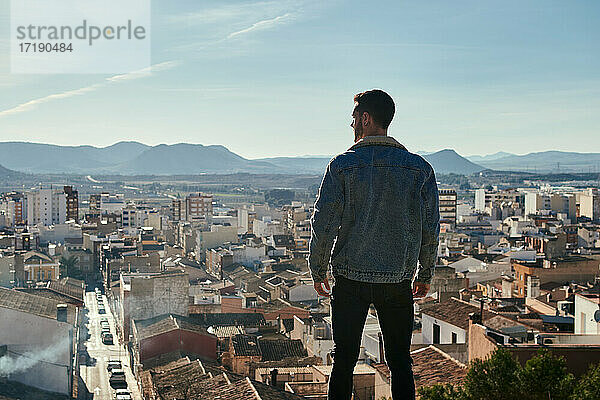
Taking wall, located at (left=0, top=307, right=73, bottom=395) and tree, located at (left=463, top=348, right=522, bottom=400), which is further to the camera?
wall, located at (left=0, top=307, right=73, bottom=395)

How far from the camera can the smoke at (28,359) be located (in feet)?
50.9

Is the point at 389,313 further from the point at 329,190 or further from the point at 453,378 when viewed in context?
the point at 453,378

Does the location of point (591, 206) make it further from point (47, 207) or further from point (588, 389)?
point (588, 389)

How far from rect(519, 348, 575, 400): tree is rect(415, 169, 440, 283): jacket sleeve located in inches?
111

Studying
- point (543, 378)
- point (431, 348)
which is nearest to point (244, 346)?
point (431, 348)

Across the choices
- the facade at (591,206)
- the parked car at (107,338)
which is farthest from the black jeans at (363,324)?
the facade at (591,206)

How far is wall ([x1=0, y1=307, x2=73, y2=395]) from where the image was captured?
15648 millimetres

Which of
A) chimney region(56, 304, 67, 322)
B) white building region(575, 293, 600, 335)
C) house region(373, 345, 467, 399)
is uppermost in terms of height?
white building region(575, 293, 600, 335)

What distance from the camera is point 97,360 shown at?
21812mm

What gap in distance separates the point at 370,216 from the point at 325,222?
0.15 metres

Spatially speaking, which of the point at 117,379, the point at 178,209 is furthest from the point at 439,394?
the point at 178,209

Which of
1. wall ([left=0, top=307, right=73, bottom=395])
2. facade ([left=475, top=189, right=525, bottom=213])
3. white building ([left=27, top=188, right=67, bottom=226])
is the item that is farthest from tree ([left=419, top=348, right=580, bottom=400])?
facade ([left=475, top=189, right=525, bottom=213])

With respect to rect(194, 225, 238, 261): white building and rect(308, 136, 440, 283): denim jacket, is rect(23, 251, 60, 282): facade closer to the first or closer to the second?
rect(194, 225, 238, 261): white building

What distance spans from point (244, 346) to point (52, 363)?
157 inches
